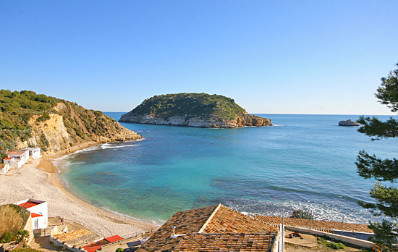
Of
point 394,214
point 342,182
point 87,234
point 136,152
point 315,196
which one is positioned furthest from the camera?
point 136,152

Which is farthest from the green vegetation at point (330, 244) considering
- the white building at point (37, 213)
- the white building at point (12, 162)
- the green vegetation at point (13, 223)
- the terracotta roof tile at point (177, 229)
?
the white building at point (12, 162)

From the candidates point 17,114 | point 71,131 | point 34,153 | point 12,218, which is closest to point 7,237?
point 12,218

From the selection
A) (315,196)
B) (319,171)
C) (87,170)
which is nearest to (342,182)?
(319,171)

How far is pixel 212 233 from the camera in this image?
302 inches

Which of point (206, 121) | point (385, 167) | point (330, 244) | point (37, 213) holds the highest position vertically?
point (206, 121)

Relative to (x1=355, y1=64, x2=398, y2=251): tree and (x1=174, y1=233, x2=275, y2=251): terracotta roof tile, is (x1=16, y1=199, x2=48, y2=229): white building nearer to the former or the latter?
(x1=174, y1=233, x2=275, y2=251): terracotta roof tile

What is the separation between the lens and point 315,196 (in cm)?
2534

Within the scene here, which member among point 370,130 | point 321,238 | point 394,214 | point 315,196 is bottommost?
point 315,196

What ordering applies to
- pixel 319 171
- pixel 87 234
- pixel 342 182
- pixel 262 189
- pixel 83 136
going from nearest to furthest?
pixel 87 234, pixel 262 189, pixel 342 182, pixel 319 171, pixel 83 136

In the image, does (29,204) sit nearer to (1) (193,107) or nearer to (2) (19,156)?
(2) (19,156)

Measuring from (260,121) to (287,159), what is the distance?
91457mm

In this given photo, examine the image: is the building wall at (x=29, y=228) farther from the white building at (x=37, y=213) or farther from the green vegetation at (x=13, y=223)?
the white building at (x=37, y=213)

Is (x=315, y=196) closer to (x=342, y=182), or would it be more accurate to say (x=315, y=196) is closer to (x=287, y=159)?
(x=342, y=182)

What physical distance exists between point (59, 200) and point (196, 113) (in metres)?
107
